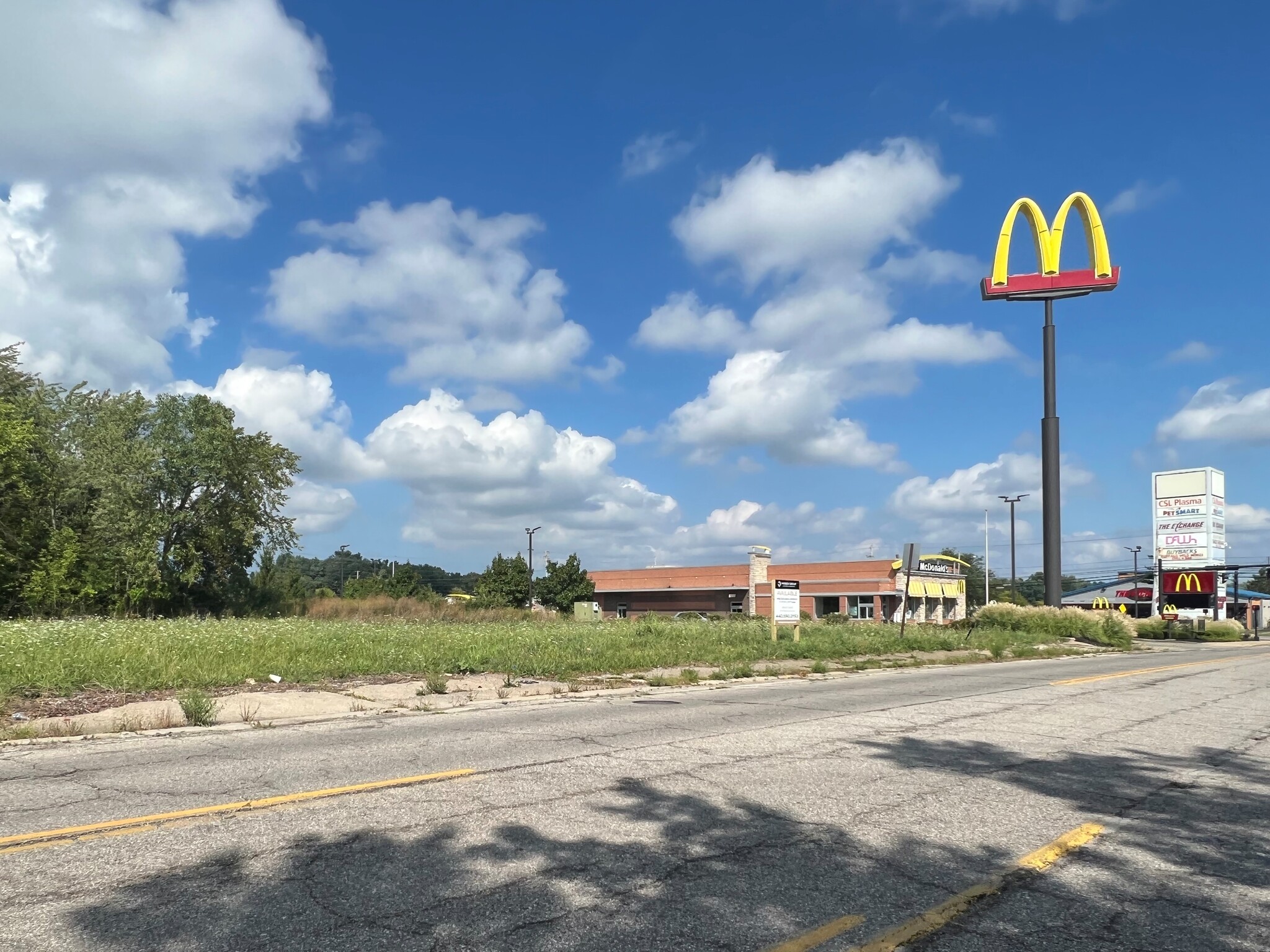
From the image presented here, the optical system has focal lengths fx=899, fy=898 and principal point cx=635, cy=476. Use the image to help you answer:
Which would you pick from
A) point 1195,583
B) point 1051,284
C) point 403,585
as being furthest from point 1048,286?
point 403,585

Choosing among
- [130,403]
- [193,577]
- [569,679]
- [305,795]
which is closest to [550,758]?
[305,795]

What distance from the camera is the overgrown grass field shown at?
13.5 m

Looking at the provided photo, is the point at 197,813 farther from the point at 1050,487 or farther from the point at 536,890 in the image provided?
the point at 1050,487

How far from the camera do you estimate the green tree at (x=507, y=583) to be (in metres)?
82.7

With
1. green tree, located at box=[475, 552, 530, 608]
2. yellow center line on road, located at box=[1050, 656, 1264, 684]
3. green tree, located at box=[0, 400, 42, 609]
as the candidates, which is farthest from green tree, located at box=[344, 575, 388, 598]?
yellow center line on road, located at box=[1050, 656, 1264, 684]

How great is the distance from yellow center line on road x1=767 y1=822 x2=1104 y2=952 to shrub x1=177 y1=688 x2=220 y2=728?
28.4 ft

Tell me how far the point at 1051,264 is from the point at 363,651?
4409cm

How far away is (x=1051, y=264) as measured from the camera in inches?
1923

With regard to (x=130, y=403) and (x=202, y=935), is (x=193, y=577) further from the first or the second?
(x=202, y=935)

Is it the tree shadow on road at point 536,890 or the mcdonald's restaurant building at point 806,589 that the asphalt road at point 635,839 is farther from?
the mcdonald's restaurant building at point 806,589

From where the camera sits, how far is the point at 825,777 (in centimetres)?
793

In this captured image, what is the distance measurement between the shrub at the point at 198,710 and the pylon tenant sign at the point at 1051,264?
47.8 metres

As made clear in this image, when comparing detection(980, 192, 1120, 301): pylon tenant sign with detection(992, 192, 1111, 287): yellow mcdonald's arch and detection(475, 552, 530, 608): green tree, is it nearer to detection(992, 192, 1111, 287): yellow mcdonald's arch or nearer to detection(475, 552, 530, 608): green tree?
detection(992, 192, 1111, 287): yellow mcdonald's arch

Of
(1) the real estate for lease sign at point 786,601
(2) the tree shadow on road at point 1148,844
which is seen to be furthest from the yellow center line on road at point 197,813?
(1) the real estate for lease sign at point 786,601
